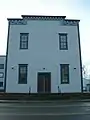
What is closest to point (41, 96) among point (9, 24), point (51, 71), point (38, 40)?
point (51, 71)

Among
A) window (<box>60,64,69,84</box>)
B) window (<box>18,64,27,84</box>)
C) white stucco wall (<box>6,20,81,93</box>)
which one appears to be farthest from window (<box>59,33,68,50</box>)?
window (<box>18,64,27,84</box>)

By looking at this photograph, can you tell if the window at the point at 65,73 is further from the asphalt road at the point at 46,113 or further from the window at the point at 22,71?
the asphalt road at the point at 46,113

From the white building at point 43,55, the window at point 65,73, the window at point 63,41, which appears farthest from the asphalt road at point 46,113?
the window at point 63,41

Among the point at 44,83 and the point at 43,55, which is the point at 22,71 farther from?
the point at 43,55

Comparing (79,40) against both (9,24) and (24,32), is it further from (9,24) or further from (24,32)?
(9,24)

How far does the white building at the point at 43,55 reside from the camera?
91.1 feet

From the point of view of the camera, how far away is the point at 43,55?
28.4 m

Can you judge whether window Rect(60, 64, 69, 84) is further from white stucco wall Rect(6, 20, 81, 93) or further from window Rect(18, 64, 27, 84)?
window Rect(18, 64, 27, 84)

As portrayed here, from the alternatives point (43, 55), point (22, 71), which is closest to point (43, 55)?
point (43, 55)

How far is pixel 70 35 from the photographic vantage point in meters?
29.2

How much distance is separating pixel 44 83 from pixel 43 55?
3093 mm

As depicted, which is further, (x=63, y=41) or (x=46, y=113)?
(x=63, y=41)

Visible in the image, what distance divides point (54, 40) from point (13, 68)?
18.3ft

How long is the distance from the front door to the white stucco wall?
14.8 inches
